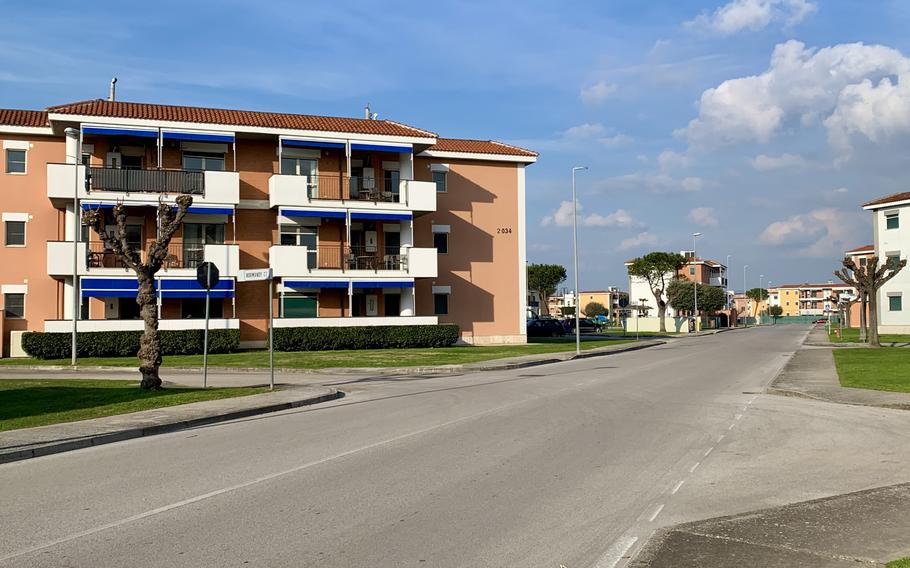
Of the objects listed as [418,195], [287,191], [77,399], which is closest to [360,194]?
[418,195]

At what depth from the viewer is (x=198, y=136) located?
40000 mm

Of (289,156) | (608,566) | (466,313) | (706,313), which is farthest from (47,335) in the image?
(706,313)

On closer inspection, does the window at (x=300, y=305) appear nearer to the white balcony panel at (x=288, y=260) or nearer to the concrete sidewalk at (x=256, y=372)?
the white balcony panel at (x=288, y=260)

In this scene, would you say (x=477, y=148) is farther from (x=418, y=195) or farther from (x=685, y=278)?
(x=685, y=278)

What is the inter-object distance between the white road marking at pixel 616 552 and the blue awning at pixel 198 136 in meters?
37.2

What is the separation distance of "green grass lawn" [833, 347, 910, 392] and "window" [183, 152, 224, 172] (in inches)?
1211

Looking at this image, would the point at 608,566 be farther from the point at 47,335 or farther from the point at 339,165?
the point at 339,165

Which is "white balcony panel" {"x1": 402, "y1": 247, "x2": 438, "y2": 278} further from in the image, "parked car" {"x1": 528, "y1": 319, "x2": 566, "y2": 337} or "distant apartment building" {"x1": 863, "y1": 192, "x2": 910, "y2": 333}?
"distant apartment building" {"x1": 863, "y1": 192, "x2": 910, "y2": 333}

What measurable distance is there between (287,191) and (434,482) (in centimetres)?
3401

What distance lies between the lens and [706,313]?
11738 centimetres

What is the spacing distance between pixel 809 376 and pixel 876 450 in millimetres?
13815

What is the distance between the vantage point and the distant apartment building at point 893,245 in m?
60.3

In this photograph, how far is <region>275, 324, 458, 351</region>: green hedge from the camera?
128 feet

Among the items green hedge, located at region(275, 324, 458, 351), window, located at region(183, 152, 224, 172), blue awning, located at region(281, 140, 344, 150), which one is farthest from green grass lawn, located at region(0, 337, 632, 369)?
blue awning, located at region(281, 140, 344, 150)
